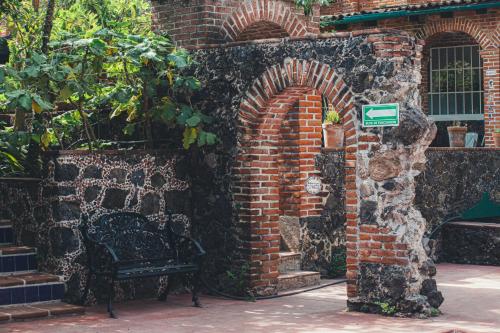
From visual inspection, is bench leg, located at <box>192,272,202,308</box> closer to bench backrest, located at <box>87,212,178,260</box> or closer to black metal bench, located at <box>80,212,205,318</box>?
black metal bench, located at <box>80,212,205,318</box>

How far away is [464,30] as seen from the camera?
19719 millimetres

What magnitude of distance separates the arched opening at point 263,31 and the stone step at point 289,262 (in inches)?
122

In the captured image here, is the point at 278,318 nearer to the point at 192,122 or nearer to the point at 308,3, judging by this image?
the point at 192,122

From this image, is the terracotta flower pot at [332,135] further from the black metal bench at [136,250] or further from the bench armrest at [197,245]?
the bench armrest at [197,245]

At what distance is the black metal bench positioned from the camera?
32.9ft

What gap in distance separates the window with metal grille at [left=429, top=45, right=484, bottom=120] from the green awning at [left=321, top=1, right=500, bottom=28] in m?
2.53

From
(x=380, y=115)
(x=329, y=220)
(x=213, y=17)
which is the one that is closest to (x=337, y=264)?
(x=329, y=220)

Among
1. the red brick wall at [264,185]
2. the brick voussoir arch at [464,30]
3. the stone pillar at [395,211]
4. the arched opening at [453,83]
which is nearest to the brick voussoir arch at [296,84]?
the red brick wall at [264,185]

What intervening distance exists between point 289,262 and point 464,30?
9651 millimetres

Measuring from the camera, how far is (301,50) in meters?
10.4

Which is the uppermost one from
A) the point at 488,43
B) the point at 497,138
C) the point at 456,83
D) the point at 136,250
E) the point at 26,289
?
the point at 488,43

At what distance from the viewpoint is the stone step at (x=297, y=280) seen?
1155 cm

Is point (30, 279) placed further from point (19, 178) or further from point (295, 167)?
point (295, 167)

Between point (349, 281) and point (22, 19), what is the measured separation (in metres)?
5.68
